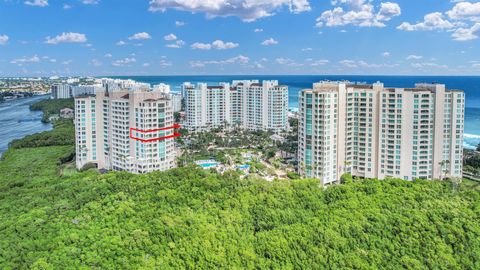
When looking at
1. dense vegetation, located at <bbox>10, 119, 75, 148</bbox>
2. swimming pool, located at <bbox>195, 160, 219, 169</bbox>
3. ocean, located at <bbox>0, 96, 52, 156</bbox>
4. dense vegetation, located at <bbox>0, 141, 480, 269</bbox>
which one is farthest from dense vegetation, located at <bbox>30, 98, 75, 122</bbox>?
dense vegetation, located at <bbox>0, 141, 480, 269</bbox>

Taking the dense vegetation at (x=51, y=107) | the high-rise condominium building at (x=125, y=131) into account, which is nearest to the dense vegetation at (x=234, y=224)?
the high-rise condominium building at (x=125, y=131)

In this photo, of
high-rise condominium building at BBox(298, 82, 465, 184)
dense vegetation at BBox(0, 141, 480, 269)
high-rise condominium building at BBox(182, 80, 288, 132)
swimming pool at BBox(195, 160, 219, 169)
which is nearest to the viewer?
dense vegetation at BBox(0, 141, 480, 269)

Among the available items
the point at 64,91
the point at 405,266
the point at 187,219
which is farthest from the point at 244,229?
the point at 64,91

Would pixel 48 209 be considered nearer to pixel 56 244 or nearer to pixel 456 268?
pixel 56 244

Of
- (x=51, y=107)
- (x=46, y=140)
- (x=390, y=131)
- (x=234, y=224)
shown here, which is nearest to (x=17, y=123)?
(x=51, y=107)

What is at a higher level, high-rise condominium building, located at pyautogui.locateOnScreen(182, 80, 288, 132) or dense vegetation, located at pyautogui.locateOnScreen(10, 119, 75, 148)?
high-rise condominium building, located at pyautogui.locateOnScreen(182, 80, 288, 132)

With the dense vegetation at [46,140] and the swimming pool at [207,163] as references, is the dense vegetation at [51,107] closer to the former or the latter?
the dense vegetation at [46,140]

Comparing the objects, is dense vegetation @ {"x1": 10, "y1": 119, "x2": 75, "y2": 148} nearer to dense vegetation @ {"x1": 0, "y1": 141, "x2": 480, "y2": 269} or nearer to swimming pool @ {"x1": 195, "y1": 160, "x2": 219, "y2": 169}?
swimming pool @ {"x1": 195, "y1": 160, "x2": 219, "y2": 169}
